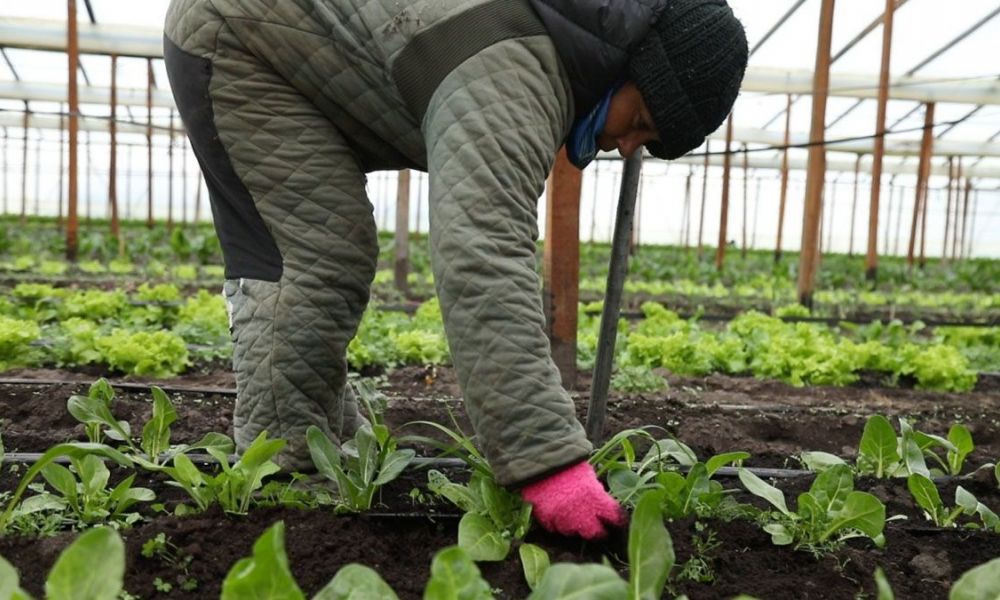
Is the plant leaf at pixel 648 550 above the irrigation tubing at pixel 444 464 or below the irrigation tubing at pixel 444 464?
above

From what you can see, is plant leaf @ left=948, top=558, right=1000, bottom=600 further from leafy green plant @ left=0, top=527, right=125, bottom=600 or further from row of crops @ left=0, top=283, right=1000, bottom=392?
row of crops @ left=0, top=283, right=1000, bottom=392

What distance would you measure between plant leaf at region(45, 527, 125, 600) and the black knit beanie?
4.21 ft

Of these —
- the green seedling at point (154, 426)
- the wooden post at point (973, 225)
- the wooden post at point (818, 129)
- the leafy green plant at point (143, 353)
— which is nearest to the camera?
the green seedling at point (154, 426)

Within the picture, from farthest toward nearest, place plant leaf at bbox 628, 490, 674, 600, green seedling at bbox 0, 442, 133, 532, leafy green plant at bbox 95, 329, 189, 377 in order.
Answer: leafy green plant at bbox 95, 329, 189, 377 < green seedling at bbox 0, 442, 133, 532 < plant leaf at bbox 628, 490, 674, 600

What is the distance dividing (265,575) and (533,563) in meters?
0.63

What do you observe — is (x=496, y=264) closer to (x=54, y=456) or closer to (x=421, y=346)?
(x=54, y=456)

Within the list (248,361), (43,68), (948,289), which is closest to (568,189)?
(248,361)

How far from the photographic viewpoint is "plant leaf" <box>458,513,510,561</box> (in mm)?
1596

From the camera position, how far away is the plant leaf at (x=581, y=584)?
1.15 metres

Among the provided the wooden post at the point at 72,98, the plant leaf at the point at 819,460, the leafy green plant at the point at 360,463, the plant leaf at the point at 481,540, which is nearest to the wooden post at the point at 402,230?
the wooden post at the point at 72,98

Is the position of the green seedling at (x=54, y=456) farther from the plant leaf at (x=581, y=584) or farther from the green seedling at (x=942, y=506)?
the green seedling at (x=942, y=506)

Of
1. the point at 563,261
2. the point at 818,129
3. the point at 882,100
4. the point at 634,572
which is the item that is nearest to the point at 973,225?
the point at 882,100

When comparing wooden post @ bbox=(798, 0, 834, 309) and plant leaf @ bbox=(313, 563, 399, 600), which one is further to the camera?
wooden post @ bbox=(798, 0, 834, 309)

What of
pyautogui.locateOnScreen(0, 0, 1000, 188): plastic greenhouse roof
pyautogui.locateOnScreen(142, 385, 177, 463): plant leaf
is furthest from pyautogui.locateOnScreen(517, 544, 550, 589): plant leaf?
pyautogui.locateOnScreen(0, 0, 1000, 188): plastic greenhouse roof
